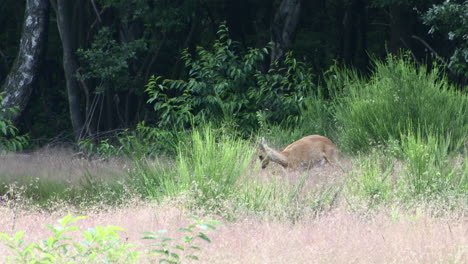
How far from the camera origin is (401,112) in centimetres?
1080

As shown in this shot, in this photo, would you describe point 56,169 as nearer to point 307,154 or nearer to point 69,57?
point 307,154

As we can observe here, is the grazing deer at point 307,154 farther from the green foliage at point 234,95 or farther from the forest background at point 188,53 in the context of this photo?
the green foliage at point 234,95

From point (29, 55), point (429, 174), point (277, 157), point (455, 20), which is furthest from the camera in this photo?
point (29, 55)

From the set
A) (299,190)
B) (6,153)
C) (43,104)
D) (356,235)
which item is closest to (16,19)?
(43,104)

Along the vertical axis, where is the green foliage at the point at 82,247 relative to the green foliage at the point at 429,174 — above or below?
above

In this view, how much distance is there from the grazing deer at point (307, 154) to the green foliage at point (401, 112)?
0.85 meters

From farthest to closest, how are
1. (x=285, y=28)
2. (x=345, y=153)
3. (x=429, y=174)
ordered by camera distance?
(x=285, y=28) < (x=345, y=153) < (x=429, y=174)

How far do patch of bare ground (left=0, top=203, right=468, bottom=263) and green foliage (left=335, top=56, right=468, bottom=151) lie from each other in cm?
342

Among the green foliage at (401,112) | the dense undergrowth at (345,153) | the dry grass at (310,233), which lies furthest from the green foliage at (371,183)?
the green foliage at (401,112)

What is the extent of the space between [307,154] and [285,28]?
6609 mm

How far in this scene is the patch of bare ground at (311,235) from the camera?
5.56 meters

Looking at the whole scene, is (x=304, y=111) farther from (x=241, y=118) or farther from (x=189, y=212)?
(x=189, y=212)

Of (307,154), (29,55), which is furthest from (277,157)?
(29,55)

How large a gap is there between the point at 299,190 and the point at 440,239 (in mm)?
2407
